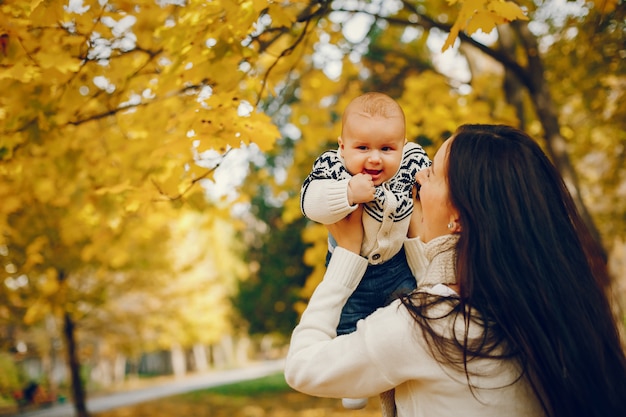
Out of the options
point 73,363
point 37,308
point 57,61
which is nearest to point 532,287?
point 57,61

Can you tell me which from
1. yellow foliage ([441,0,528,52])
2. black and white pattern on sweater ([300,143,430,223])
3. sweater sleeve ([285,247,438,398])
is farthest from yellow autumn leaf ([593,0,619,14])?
sweater sleeve ([285,247,438,398])

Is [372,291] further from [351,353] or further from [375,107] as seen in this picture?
[375,107]

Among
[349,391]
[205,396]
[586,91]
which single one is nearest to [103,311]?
[205,396]

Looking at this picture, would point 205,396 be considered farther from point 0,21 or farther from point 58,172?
point 0,21

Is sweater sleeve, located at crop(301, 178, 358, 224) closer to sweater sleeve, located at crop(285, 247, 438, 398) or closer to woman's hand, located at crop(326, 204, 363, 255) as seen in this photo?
woman's hand, located at crop(326, 204, 363, 255)

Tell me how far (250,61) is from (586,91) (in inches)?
185

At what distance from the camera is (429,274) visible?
159 centimetres

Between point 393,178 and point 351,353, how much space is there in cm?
79

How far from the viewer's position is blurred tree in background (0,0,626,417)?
2.58m

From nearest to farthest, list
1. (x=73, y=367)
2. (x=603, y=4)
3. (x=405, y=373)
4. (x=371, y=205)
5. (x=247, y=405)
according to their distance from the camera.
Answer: (x=405, y=373) → (x=371, y=205) → (x=603, y=4) → (x=73, y=367) → (x=247, y=405)

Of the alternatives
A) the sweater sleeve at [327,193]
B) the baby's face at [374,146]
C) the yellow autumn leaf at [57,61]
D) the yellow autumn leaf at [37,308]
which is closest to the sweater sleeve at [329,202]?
the sweater sleeve at [327,193]

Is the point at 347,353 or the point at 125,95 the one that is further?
the point at 125,95

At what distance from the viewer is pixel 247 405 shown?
11.8 m

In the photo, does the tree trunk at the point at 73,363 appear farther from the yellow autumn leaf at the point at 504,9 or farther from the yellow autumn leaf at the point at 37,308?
the yellow autumn leaf at the point at 504,9
